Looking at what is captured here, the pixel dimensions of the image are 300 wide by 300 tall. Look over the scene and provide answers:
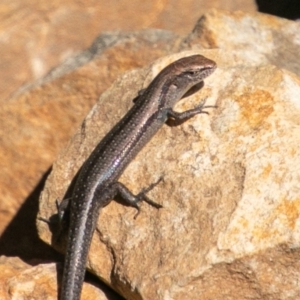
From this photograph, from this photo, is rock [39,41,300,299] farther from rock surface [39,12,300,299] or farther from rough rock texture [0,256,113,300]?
rough rock texture [0,256,113,300]

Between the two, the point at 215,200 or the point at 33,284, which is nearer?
the point at 215,200

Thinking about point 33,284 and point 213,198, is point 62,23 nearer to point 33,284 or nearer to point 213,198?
point 33,284

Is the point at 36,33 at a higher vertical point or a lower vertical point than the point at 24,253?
higher

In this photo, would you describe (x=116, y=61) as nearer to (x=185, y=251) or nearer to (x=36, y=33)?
(x=36, y=33)

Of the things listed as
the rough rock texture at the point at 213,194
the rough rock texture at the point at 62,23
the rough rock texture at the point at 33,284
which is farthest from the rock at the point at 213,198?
the rough rock texture at the point at 62,23

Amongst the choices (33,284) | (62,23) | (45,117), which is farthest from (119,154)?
(62,23)

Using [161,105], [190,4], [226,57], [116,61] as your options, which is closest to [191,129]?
[161,105]

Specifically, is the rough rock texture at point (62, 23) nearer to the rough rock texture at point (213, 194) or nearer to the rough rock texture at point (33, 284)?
the rough rock texture at point (213, 194)

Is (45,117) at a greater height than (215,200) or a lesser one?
greater
